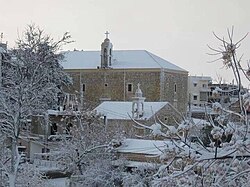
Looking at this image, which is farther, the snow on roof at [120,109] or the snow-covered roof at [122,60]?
the snow-covered roof at [122,60]

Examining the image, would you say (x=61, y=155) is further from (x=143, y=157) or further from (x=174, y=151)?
(x=174, y=151)

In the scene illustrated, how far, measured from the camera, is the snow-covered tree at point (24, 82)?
12.9m

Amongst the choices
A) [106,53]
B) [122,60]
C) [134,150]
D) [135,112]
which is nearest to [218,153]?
[134,150]

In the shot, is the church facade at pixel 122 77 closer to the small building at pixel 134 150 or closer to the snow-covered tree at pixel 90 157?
the snow-covered tree at pixel 90 157

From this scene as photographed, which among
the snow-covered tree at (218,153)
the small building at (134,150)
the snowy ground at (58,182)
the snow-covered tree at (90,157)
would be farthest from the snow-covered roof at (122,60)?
the snow-covered tree at (218,153)

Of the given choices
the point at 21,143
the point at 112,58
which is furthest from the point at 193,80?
the point at 21,143

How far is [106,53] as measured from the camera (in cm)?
3497

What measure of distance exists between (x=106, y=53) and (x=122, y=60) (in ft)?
6.29

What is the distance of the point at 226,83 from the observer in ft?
14.9

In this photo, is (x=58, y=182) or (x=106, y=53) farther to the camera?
(x=106, y=53)

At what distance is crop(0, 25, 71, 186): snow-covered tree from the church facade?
4.11 meters

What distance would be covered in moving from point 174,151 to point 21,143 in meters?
22.5

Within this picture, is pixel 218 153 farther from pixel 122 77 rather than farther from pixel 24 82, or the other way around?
pixel 122 77

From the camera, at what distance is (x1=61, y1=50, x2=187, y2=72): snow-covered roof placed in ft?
117
